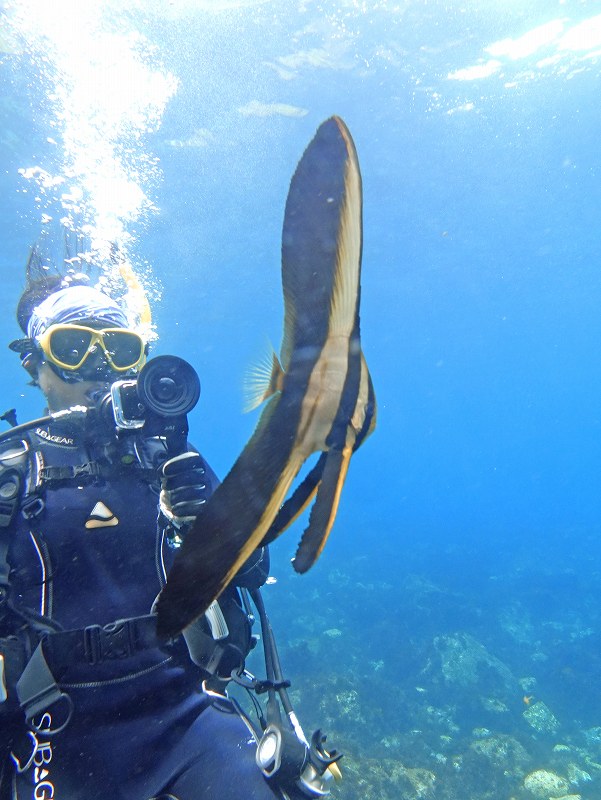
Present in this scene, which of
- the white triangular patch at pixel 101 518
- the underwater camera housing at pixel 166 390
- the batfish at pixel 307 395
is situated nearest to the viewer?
the batfish at pixel 307 395

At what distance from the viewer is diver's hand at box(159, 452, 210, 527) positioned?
6.93 ft

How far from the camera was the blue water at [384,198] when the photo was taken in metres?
10.7

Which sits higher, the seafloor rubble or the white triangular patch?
the white triangular patch

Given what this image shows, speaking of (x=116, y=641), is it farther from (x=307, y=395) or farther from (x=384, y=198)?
(x=384, y=198)

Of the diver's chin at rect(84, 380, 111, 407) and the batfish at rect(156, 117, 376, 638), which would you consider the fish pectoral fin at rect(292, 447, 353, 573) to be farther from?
the diver's chin at rect(84, 380, 111, 407)

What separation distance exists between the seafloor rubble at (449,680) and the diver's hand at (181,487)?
8.23 metres

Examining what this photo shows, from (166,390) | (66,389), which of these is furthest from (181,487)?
(66,389)

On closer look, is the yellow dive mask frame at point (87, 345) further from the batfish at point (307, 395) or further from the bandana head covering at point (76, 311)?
the batfish at point (307, 395)

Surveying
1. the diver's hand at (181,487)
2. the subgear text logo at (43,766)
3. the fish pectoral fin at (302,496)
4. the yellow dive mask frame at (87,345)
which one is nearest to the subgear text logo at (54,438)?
the yellow dive mask frame at (87,345)

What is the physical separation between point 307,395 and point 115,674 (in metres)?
2.61

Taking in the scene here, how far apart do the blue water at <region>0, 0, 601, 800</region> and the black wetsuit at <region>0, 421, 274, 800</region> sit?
2283mm

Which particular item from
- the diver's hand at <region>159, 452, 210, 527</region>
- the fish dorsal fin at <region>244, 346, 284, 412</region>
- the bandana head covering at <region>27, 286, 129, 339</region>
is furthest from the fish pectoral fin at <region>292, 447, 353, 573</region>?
the bandana head covering at <region>27, 286, 129, 339</region>

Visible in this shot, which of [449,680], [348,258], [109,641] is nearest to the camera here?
[348,258]

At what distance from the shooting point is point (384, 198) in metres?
19.9
